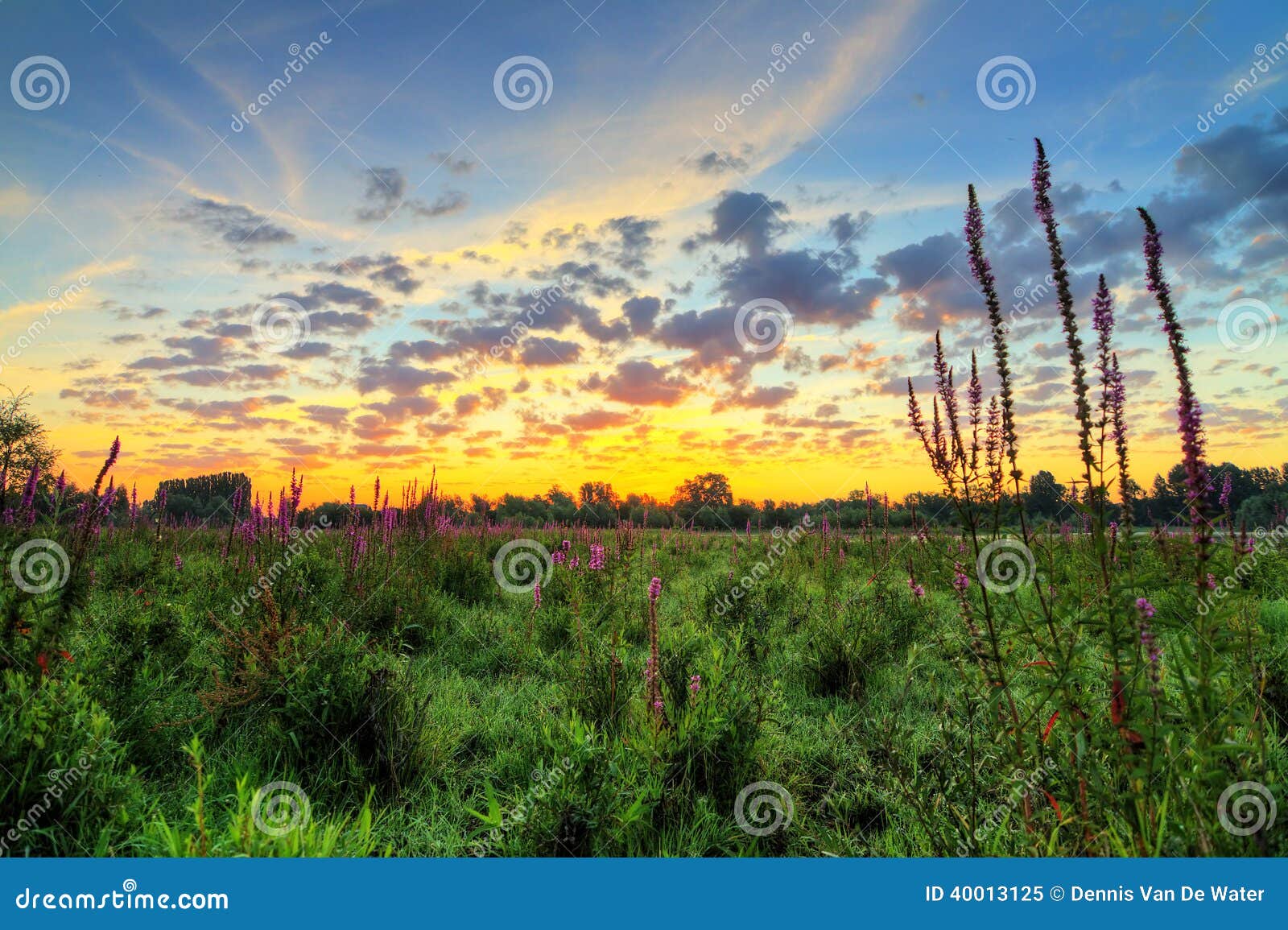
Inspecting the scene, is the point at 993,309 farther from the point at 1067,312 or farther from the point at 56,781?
the point at 56,781

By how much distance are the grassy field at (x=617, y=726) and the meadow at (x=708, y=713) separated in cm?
2

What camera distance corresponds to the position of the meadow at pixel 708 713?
218 cm

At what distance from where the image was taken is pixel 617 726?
3553mm

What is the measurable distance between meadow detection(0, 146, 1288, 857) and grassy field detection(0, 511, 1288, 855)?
21 mm

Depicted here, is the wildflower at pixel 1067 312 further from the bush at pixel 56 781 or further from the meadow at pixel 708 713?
the bush at pixel 56 781

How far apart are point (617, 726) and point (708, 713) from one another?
0.62 m

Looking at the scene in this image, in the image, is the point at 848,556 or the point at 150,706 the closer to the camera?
the point at 150,706

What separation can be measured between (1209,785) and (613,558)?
4158 millimetres

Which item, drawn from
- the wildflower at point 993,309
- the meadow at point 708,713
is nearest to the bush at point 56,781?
the meadow at point 708,713

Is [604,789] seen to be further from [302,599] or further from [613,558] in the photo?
[302,599]

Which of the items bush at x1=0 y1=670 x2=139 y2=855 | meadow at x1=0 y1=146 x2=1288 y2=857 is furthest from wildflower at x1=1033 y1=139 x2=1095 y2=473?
bush at x1=0 y1=670 x2=139 y2=855

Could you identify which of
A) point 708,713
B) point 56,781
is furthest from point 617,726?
point 56,781

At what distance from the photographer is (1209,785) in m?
2.08

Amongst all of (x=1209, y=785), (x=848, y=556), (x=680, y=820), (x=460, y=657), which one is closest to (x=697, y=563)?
(x=848, y=556)
